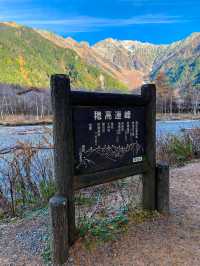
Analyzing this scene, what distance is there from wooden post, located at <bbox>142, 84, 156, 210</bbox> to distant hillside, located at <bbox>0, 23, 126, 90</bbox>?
10160 centimetres

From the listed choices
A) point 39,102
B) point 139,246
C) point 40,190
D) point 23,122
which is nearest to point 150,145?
point 139,246

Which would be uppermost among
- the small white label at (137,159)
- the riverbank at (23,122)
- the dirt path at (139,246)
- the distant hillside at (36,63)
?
the distant hillside at (36,63)

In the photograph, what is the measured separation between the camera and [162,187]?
154 inches

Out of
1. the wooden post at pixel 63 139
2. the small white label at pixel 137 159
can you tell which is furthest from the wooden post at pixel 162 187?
the wooden post at pixel 63 139

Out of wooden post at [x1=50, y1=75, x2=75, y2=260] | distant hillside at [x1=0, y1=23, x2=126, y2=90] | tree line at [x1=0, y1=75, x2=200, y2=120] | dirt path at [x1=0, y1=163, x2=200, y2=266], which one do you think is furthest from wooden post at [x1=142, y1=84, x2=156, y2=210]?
distant hillside at [x1=0, y1=23, x2=126, y2=90]

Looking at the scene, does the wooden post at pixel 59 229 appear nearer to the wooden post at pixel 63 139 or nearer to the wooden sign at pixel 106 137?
the wooden post at pixel 63 139

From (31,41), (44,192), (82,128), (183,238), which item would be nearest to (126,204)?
(183,238)

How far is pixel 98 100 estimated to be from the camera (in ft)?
10.7

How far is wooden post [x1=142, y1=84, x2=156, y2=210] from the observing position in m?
3.79

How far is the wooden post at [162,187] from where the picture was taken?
3.91 metres

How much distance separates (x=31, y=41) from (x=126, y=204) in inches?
6207

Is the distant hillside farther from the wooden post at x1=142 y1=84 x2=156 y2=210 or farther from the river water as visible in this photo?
the wooden post at x1=142 y1=84 x2=156 y2=210

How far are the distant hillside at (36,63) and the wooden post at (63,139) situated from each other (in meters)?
102

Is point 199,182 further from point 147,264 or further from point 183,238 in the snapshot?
point 147,264
